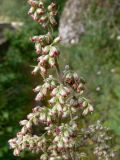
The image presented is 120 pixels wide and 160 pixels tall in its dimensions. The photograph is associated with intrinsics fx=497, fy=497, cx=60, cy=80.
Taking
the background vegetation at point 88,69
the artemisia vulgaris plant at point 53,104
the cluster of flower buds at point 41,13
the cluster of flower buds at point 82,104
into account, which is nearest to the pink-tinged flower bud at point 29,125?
the artemisia vulgaris plant at point 53,104

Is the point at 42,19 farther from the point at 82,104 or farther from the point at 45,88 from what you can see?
the point at 82,104

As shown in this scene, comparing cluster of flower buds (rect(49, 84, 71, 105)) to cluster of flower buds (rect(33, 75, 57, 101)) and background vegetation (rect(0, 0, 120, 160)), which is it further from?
background vegetation (rect(0, 0, 120, 160))

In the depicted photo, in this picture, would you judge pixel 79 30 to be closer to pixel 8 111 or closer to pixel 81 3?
pixel 81 3

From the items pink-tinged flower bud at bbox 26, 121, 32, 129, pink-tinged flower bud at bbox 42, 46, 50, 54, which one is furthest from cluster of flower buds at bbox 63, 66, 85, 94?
pink-tinged flower bud at bbox 26, 121, 32, 129

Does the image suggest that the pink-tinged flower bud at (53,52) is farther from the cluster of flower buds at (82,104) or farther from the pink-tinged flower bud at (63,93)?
the cluster of flower buds at (82,104)

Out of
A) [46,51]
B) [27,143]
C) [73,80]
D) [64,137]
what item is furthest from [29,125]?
[46,51]
